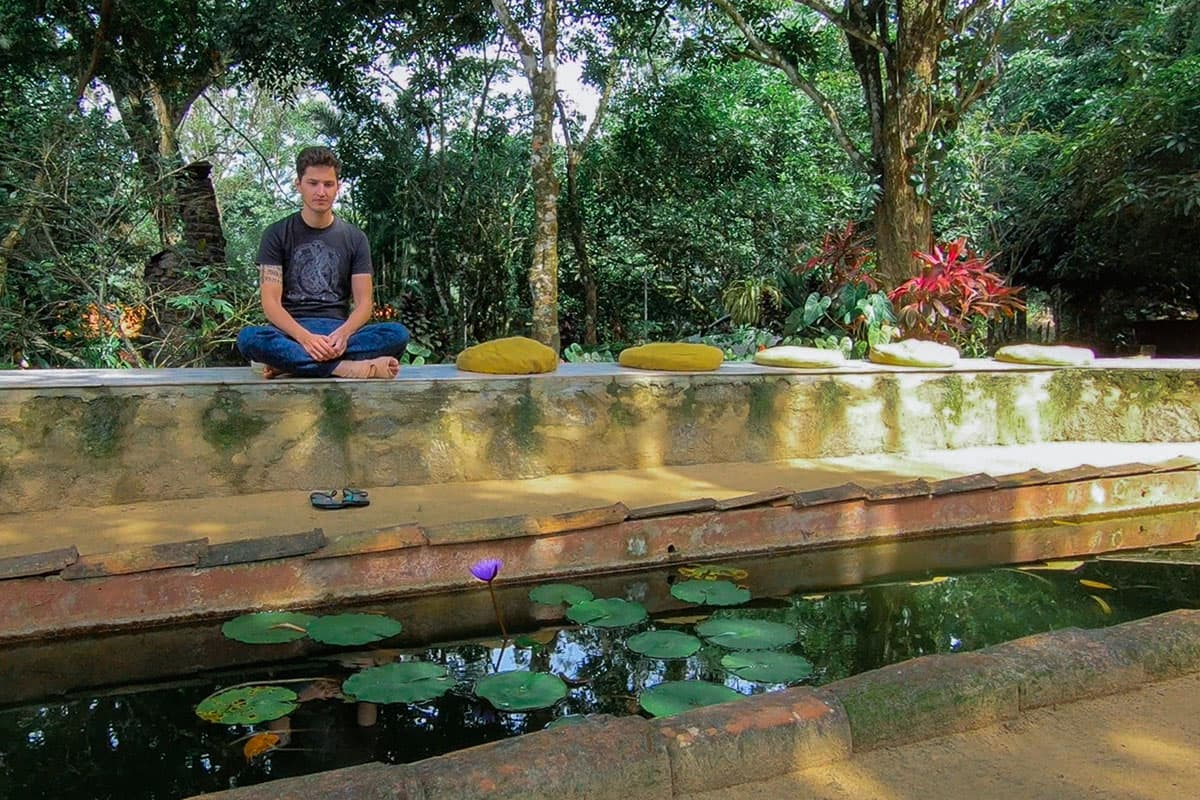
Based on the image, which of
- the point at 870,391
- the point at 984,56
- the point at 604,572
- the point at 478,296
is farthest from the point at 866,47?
the point at 604,572

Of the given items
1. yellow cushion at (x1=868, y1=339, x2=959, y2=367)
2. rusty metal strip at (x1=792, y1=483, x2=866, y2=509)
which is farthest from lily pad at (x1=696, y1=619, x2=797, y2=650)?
yellow cushion at (x1=868, y1=339, x2=959, y2=367)

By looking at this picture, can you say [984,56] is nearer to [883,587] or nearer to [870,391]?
[870,391]

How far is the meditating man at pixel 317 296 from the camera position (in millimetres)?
3795

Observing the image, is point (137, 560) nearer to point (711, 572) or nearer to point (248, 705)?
point (248, 705)

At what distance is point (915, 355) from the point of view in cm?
515

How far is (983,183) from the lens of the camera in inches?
430

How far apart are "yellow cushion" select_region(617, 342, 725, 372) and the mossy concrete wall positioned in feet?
0.35

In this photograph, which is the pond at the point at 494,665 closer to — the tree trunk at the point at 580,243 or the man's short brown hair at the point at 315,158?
the man's short brown hair at the point at 315,158

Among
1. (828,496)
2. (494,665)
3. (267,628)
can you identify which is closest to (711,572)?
(828,496)

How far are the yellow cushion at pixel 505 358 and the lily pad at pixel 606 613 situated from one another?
1.91 metres

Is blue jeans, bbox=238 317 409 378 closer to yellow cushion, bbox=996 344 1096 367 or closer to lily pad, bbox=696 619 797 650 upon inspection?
lily pad, bbox=696 619 797 650

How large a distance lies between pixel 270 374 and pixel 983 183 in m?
9.73

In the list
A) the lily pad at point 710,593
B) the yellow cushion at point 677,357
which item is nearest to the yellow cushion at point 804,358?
the yellow cushion at point 677,357

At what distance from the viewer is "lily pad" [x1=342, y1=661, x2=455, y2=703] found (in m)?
2.09
